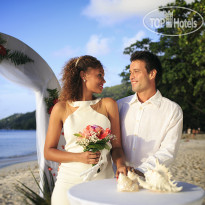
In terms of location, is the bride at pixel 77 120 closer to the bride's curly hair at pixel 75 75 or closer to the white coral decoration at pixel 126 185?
the bride's curly hair at pixel 75 75

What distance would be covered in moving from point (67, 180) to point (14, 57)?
2.82 metres

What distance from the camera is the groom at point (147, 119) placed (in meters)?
3.31

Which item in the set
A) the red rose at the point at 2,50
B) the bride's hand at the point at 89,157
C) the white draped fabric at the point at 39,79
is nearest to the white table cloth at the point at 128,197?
the bride's hand at the point at 89,157

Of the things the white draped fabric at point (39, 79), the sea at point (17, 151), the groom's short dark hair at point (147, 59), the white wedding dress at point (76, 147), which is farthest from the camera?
the sea at point (17, 151)

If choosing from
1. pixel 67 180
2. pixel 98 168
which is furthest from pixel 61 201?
pixel 98 168

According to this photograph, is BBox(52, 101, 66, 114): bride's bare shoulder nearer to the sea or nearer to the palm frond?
the palm frond

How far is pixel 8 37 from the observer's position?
16.8 feet

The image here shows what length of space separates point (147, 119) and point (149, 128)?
108mm

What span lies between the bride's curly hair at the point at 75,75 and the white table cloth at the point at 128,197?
4.09 feet

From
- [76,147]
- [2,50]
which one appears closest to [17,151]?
[2,50]

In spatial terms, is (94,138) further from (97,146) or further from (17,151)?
(17,151)

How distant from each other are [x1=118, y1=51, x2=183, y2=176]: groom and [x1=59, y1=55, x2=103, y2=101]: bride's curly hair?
0.58 metres

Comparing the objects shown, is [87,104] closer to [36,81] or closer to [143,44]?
[36,81]

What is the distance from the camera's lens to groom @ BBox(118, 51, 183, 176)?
130 inches
